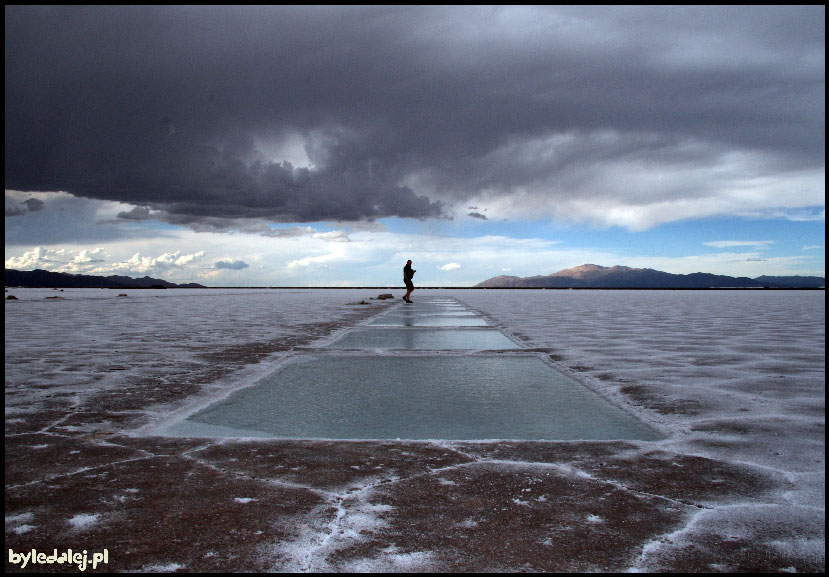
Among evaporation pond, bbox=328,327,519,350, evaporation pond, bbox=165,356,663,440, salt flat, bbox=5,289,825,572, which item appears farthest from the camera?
evaporation pond, bbox=328,327,519,350

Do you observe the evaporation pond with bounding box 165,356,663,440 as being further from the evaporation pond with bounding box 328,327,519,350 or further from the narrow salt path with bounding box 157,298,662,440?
the evaporation pond with bounding box 328,327,519,350

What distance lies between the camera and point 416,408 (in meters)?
4.22

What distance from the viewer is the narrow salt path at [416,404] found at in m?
3.58

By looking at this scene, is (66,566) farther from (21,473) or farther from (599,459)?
(599,459)

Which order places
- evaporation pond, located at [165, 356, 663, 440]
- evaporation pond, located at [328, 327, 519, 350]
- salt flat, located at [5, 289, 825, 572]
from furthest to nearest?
evaporation pond, located at [328, 327, 519, 350]
evaporation pond, located at [165, 356, 663, 440]
salt flat, located at [5, 289, 825, 572]

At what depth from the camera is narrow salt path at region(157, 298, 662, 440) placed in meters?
3.58

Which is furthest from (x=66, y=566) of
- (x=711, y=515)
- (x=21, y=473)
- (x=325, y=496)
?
(x=711, y=515)

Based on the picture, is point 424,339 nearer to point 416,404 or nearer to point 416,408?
point 416,404

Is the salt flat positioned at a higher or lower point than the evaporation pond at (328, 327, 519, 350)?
lower

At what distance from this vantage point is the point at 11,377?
545cm

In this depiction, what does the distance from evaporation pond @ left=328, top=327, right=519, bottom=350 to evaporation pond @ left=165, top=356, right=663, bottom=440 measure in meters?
2.01

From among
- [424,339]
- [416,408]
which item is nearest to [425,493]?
[416,408]

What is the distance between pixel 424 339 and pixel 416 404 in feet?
16.0

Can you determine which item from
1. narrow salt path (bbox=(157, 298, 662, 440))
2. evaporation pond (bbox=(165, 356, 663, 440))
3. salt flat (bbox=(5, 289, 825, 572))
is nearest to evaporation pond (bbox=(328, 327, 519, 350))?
narrow salt path (bbox=(157, 298, 662, 440))
